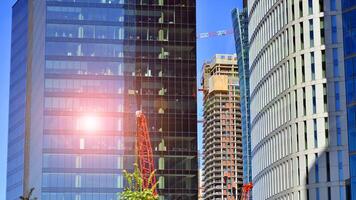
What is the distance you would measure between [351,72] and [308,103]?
57.2 ft

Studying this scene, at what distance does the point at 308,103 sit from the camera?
142625 millimetres

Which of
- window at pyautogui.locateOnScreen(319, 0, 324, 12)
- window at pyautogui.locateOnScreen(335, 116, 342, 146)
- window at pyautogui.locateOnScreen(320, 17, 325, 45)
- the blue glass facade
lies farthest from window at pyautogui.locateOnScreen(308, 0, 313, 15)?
window at pyautogui.locateOnScreen(335, 116, 342, 146)

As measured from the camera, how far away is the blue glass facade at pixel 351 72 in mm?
120700

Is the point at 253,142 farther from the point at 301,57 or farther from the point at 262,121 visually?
the point at 301,57

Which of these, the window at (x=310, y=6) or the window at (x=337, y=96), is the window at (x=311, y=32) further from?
the window at (x=337, y=96)

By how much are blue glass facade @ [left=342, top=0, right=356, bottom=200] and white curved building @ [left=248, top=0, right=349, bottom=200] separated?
13.1m

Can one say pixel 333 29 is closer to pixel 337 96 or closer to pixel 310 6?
pixel 310 6

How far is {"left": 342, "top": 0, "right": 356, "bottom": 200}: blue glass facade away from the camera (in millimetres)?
120700

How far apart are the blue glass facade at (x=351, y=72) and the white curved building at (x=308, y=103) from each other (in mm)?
13083

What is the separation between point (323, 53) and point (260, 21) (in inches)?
1021

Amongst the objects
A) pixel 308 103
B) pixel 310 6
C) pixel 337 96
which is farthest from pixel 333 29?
pixel 308 103

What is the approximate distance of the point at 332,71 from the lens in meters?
142

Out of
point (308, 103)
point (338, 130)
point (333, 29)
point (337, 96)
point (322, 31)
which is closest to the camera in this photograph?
point (338, 130)

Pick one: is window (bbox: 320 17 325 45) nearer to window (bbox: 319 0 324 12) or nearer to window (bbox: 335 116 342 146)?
window (bbox: 319 0 324 12)
